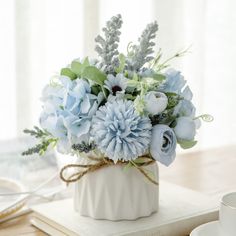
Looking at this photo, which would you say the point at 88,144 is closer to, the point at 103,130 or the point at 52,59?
the point at 103,130

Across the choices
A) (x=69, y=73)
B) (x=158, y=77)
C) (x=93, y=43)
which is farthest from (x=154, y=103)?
(x=93, y=43)

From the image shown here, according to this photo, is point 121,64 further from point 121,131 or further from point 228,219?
point 228,219

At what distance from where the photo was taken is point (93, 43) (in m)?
2.90

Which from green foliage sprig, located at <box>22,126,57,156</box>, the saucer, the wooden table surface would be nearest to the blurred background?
the wooden table surface

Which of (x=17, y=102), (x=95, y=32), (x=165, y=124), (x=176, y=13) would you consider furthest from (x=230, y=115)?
(x=165, y=124)

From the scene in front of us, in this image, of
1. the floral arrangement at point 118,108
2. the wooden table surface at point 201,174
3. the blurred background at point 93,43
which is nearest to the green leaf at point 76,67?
the floral arrangement at point 118,108

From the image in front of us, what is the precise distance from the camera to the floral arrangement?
0.98 meters

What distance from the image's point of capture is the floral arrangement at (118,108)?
3.21ft

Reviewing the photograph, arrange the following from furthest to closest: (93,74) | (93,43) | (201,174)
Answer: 1. (93,43)
2. (201,174)
3. (93,74)

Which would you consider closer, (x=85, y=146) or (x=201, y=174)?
(x=85, y=146)

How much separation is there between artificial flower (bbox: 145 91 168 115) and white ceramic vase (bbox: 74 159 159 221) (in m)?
0.12

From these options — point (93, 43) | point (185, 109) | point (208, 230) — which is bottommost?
point (208, 230)

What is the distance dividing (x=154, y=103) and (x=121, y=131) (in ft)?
0.24

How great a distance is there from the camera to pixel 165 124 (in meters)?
1.03
